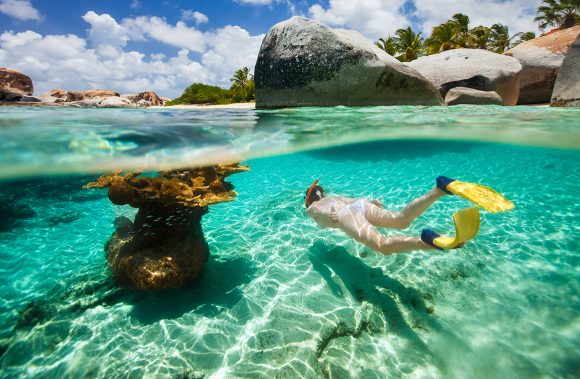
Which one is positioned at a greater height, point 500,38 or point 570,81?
point 500,38

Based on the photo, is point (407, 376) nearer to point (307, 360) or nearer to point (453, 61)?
point (307, 360)

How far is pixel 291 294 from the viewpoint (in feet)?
16.8

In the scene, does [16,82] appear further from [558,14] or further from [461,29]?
[558,14]

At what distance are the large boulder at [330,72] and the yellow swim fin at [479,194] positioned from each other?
268 inches

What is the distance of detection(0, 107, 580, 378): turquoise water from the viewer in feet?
12.8

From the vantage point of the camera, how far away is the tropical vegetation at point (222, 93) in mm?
43125

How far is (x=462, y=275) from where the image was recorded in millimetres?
5480

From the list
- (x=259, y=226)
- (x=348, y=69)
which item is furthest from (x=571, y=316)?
(x=348, y=69)

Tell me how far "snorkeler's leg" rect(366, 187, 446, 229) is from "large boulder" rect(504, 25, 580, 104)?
21.2 metres

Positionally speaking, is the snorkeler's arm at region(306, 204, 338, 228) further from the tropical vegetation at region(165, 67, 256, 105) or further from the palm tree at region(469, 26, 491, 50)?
the palm tree at region(469, 26, 491, 50)

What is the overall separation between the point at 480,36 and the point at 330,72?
4233 centimetres

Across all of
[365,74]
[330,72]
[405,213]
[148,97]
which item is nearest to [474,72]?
[365,74]

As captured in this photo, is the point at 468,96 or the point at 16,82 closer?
the point at 468,96

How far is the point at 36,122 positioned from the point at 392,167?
52.3 ft
